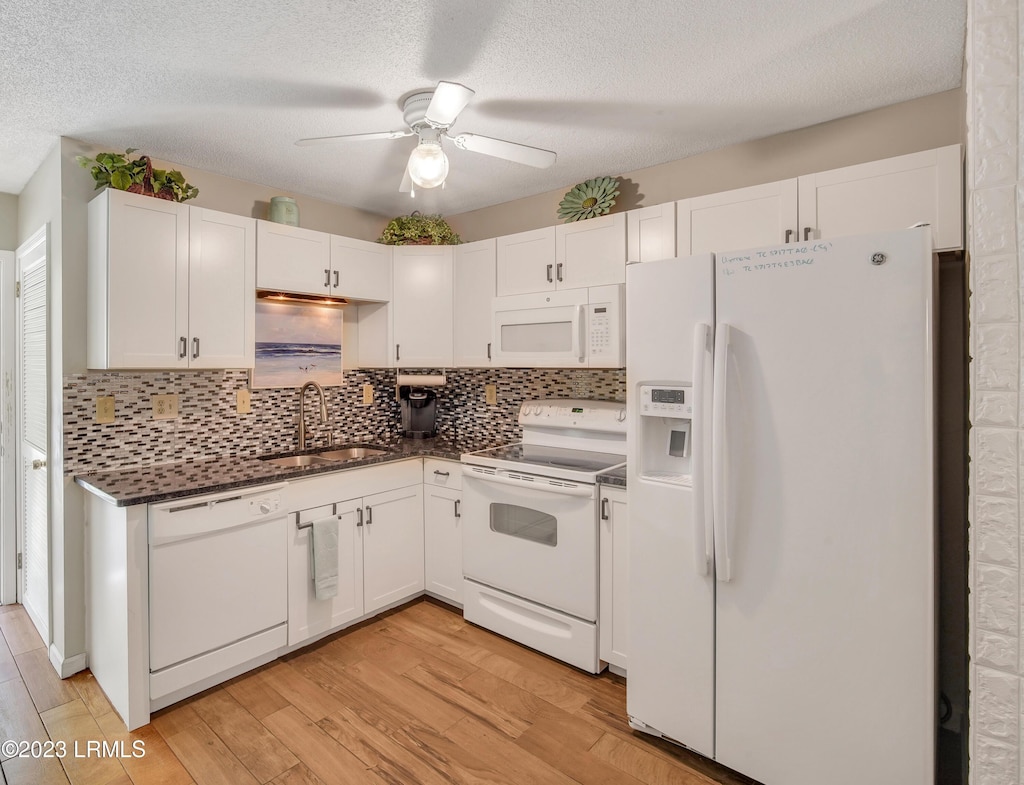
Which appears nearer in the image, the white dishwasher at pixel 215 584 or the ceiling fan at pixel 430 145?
the ceiling fan at pixel 430 145

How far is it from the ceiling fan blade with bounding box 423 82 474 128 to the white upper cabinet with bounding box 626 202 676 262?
3.70 feet

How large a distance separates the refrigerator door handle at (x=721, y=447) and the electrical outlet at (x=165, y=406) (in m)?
2.60

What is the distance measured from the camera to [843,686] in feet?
5.57

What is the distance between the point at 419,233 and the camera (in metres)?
3.53

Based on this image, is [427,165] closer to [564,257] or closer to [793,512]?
[564,257]

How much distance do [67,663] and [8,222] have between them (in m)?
2.38

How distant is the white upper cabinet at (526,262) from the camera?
3037mm

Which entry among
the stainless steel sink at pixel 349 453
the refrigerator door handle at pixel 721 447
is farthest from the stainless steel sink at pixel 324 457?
the refrigerator door handle at pixel 721 447

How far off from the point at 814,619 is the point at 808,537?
251 mm

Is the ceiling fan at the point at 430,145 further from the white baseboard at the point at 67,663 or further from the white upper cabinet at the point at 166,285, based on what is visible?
the white baseboard at the point at 67,663

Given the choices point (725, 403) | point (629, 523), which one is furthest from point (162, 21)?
point (629, 523)

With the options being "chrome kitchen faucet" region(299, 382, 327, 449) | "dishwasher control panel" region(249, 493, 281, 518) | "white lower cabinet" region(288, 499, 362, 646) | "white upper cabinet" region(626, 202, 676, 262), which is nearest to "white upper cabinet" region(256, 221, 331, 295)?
"chrome kitchen faucet" region(299, 382, 327, 449)

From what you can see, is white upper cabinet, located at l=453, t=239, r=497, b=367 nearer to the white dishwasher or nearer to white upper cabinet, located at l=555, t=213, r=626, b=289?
white upper cabinet, located at l=555, t=213, r=626, b=289

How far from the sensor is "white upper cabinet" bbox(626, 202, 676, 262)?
2.62 m
